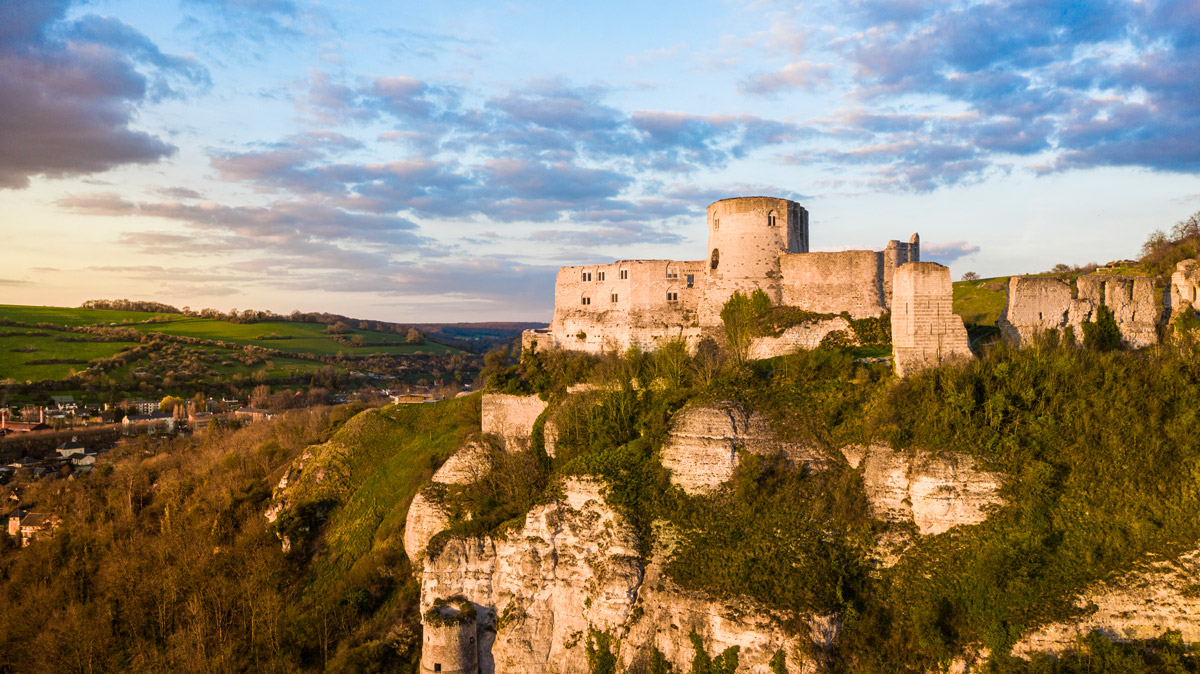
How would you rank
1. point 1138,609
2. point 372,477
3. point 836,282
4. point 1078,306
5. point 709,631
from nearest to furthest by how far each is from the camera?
point 1138,609 < point 709,631 < point 1078,306 < point 836,282 < point 372,477

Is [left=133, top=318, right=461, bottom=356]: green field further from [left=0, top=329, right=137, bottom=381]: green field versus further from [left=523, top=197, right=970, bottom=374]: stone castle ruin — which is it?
[left=523, top=197, right=970, bottom=374]: stone castle ruin

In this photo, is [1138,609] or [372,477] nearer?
[1138,609]

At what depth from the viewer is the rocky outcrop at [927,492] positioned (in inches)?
911

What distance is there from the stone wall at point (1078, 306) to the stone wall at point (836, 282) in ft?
18.4

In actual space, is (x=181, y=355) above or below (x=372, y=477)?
above

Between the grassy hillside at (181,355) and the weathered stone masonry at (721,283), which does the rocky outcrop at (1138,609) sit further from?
the grassy hillside at (181,355)

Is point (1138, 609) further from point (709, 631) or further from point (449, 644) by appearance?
point (449, 644)

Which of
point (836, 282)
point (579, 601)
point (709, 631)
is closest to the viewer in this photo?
point (709, 631)

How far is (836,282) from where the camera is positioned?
112 feet

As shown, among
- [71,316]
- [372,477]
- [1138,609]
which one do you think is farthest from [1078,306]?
[71,316]

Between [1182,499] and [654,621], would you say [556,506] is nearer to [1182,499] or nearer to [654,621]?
[654,621]

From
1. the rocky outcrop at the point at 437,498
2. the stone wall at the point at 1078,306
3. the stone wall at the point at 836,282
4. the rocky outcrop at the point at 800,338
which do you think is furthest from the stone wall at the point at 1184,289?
the rocky outcrop at the point at 437,498

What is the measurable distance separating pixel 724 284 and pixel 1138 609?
21.3 meters

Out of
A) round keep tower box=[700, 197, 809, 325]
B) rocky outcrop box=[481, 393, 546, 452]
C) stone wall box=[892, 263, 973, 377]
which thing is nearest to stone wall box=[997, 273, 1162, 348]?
stone wall box=[892, 263, 973, 377]
